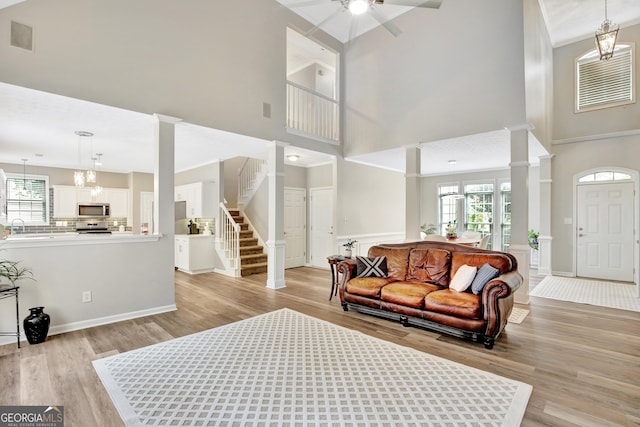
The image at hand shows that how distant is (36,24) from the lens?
3246 millimetres

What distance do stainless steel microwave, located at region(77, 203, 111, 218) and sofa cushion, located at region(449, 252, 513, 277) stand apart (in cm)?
915

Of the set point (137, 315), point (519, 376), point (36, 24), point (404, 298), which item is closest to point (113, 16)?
point (36, 24)

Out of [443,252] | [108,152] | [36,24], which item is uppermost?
[36,24]

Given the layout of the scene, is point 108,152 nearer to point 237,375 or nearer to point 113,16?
point 113,16

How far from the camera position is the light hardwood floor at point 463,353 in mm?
2209

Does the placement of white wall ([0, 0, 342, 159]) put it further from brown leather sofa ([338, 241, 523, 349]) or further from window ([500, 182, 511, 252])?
window ([500, 182, 511, 252])

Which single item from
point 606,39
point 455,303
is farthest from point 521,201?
point 606,39

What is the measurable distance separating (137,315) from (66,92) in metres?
2.80

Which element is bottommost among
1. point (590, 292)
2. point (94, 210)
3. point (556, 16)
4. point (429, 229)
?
point (590, 292)

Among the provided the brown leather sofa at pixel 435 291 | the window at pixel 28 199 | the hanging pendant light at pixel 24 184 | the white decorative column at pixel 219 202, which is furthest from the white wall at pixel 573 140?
the hanging pendant light at pixel 24 184

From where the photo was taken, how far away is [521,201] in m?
4.76

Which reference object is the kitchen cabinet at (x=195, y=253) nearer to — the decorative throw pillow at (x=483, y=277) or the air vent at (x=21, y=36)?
the air vent at (x=21, y=36)

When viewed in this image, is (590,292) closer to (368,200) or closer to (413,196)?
(413,196)

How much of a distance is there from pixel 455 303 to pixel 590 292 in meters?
3.93
